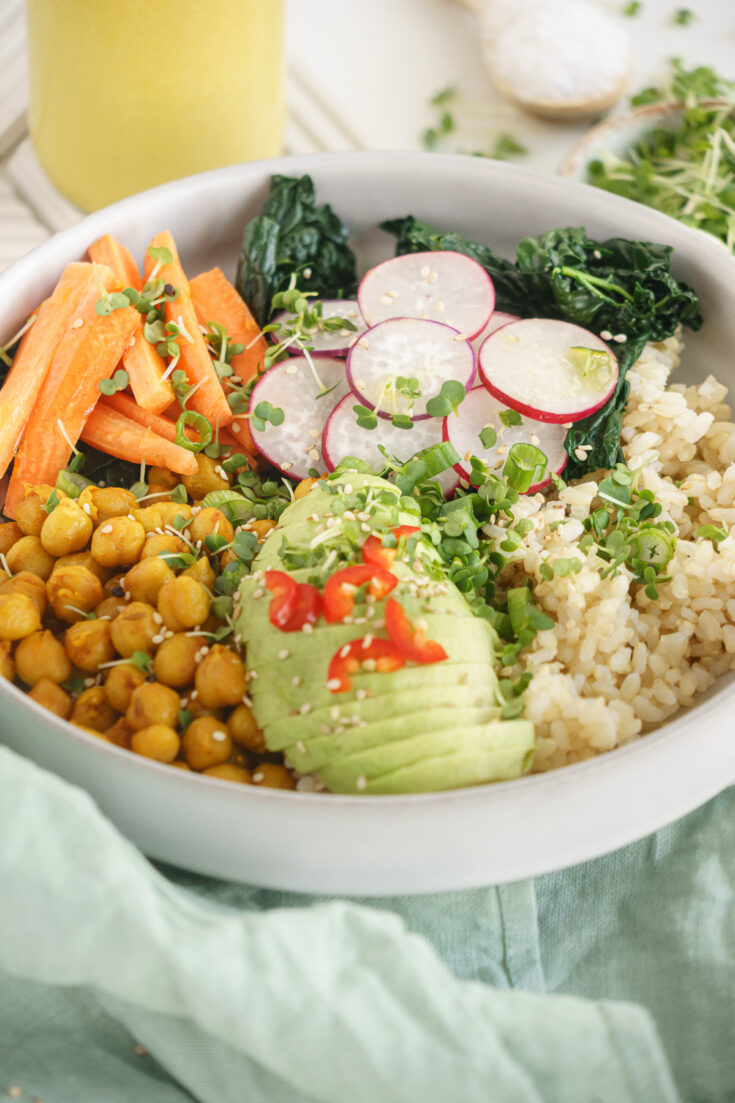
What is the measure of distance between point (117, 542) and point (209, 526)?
19 cm

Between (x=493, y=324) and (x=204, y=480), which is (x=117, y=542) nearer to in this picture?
(x=204, y=480)

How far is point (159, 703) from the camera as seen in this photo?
1.69 metres

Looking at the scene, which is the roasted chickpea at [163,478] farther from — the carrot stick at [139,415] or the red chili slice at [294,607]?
the red chili slice at [294,607]

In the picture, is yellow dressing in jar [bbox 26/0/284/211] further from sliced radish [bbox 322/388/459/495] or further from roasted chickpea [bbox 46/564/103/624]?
roasted chickpea [bbox 46/564/103/624]

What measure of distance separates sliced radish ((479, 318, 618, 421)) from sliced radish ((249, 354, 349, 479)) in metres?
0.38

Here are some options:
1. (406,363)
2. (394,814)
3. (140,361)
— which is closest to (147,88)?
(140,361)

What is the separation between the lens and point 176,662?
1752 mm

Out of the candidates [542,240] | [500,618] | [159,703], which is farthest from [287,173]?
[159,703]

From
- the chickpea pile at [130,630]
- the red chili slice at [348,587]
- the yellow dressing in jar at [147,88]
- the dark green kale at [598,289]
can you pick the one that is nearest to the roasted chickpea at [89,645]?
the chickpea pile at [130,630]

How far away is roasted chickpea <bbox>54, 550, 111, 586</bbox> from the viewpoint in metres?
1.94

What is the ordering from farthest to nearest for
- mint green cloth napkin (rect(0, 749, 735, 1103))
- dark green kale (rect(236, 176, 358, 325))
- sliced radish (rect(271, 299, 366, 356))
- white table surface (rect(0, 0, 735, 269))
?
white table surface (rect(0, 0, 735, 269)) < dark green kale (rect(236, 176, 358, 325)) < sliced radish (rect(271, 299, 366, 356)) < mint green cloth napkin (rect(0, 749, 735, 1103))

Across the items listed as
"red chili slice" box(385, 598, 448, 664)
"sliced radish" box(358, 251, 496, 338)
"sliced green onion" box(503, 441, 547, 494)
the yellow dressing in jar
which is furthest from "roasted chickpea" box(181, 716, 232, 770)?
the yellow dressing in jar

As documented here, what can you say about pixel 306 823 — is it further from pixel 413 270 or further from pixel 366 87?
pixel 366 87

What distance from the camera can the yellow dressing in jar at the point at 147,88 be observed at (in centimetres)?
236
